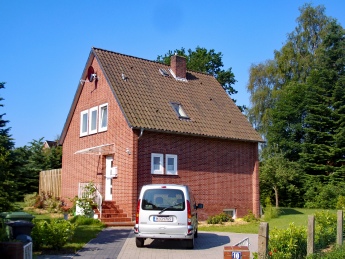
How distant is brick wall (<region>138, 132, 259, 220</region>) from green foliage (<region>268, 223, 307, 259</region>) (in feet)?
38.4

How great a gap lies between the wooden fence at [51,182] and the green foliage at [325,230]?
1916 centimetres

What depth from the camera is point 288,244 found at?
9797 mm

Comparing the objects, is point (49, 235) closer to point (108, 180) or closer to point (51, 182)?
point (108, 180)

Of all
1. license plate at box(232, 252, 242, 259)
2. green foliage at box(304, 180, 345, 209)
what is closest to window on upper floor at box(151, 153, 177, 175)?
license plate at box(232, 252, 242, 259)

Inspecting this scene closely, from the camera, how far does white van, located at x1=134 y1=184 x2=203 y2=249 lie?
12.8 meters

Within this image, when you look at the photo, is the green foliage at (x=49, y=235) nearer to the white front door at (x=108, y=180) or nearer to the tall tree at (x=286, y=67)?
the white front door at (x=108, y=180)

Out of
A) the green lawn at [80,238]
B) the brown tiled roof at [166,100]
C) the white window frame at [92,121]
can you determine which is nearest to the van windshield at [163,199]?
the green lawn at [80,238]

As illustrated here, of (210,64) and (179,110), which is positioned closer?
(179,110)

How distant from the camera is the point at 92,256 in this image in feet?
38.0

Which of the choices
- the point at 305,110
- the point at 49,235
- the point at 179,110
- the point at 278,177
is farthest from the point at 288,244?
the point at 305,110

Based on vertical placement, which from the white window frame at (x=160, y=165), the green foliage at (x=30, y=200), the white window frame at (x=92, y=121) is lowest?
the green foliage at (x=30, y=200)

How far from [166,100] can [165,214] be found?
12.3 meters

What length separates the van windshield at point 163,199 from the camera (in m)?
13.0

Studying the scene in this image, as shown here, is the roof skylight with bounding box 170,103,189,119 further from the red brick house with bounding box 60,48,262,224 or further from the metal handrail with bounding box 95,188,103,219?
the metal handrail with bounding box 95,188,103,219
